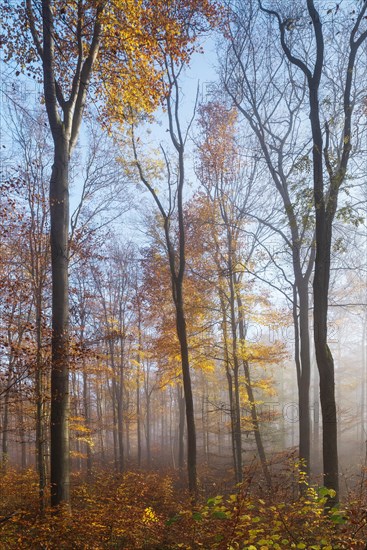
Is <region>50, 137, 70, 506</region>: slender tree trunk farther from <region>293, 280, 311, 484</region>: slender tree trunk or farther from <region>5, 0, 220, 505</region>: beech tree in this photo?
<region>293, 280, 311, 484</region>: slender tree trunk

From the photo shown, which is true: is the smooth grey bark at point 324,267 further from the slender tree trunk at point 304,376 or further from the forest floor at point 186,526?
the slender tree trunk at point 304,376

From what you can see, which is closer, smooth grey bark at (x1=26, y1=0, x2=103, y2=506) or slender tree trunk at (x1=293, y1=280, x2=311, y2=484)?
smooth grey bark at (x1=26, y1=0, x2=103, y2=506)

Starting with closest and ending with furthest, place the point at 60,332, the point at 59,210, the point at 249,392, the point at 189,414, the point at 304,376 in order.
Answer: the point at 60,332 → the point at 59,210 → the point at 189,414 → the point at 304,376 → the point at 249,392

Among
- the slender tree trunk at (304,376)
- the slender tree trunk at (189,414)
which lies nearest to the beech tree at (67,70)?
the slender tree trunk at (189,414)

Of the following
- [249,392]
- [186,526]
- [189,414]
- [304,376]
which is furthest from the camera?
[249,392]

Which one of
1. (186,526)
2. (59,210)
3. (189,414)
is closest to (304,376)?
(189,414)

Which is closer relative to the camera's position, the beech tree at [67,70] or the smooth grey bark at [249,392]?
the beech tree at [67,70]

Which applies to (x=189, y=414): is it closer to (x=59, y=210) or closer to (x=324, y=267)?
(x=324, y=267)

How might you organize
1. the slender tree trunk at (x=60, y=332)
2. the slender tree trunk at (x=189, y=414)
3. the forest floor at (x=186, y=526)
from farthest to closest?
the slender tree trunk at (x=189, y=414) → the slender tree trunk at (x=60, y=332) → the forest floor at (x=186, y=526)

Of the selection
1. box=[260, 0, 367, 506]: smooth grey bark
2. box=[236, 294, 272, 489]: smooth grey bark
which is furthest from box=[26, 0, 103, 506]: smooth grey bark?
box=[236, 294, 272, 489]: smooth grey bark

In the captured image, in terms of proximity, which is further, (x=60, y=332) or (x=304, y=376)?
(x=304, y=376)

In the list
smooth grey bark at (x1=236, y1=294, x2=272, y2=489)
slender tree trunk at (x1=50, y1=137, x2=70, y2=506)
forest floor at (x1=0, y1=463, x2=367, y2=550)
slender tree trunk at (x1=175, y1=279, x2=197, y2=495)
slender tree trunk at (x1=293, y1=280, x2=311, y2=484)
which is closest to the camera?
forest floor at (x1=0, y1=463, x2=367, y2=550)

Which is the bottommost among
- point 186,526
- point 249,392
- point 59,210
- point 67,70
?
point 186,526

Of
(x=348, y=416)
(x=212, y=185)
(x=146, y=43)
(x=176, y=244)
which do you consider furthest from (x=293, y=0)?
(x=348, y=416)
